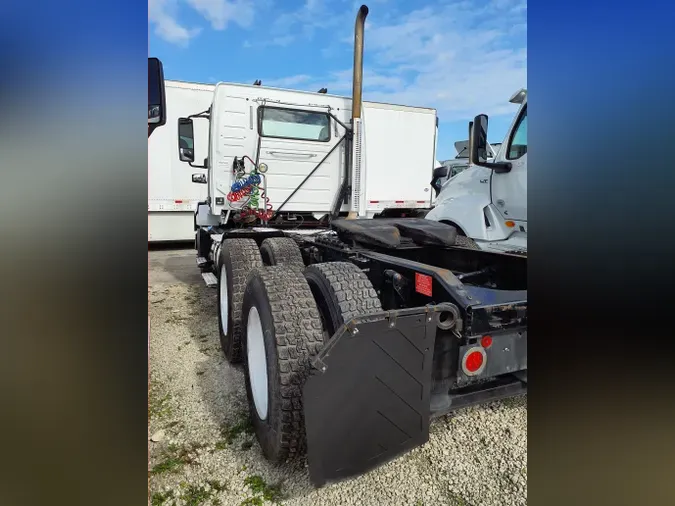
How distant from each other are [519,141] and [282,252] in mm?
2808

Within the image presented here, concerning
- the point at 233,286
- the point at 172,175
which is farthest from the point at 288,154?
the point at 172,175

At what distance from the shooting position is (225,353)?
400cm

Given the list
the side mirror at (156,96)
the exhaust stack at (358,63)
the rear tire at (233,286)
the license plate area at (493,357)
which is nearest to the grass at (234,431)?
the rear tire at (233,286)

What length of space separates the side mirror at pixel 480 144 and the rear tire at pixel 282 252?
7.17 feet

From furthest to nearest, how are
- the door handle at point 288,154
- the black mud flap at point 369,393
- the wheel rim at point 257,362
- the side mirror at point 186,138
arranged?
the side mirror at point 186,138 → the door handle at point 288,154 → the wheel rim at point 257,362 → the black mud flap at point 369,393

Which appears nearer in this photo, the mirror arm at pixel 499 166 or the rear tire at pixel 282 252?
the rear tire at pixel 282 252

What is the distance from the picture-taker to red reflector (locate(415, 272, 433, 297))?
2.25 meters

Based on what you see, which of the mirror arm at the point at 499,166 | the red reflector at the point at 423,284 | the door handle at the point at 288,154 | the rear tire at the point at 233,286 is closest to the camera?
→ the red reflector at the point at 423,284

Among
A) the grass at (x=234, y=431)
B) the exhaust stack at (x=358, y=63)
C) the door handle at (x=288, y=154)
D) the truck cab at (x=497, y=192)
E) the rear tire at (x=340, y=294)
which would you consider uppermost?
the exhaust stack at (x=358, y=63)

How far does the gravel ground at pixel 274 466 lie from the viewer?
2117mm

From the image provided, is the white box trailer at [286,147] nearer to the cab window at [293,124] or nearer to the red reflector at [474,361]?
the cab window at [293,124]

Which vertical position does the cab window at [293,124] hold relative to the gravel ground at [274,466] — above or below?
above
